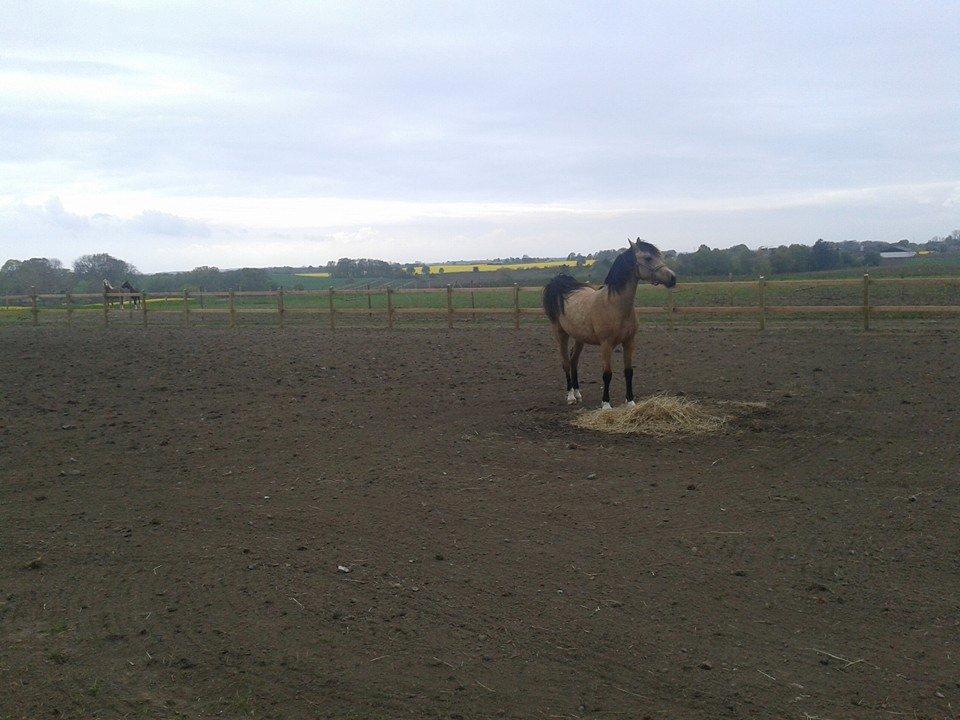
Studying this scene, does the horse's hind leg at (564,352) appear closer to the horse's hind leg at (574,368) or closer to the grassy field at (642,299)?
the horse's hind leg at (574,368)

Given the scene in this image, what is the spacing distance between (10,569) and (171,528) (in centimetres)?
101

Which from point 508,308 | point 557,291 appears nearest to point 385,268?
point 508,308

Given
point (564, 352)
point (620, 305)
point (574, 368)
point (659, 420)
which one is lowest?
point (659, 420)

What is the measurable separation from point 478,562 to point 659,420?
13.2 feet

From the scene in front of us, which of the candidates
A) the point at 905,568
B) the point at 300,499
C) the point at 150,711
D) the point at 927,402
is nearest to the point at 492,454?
the point at 300,499

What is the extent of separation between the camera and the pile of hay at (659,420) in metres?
7.86

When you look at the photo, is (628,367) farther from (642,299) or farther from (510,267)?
(510,267)

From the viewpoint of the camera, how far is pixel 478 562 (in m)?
4.61

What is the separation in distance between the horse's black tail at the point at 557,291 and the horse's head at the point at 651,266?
54.5 inches

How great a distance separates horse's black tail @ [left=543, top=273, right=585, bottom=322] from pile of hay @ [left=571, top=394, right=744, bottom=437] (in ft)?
6.99

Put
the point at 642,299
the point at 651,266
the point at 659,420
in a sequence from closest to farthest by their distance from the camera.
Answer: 1. the point at 659,420
2. the point at 651,266
3. the point at 642,299

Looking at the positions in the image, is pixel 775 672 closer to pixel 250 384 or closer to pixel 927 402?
pixel 927 402

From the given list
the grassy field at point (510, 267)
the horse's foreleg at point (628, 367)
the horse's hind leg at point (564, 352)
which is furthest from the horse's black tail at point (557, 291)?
the grassy field at point (510, 267)

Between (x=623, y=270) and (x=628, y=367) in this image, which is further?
(x=628, y=367)
